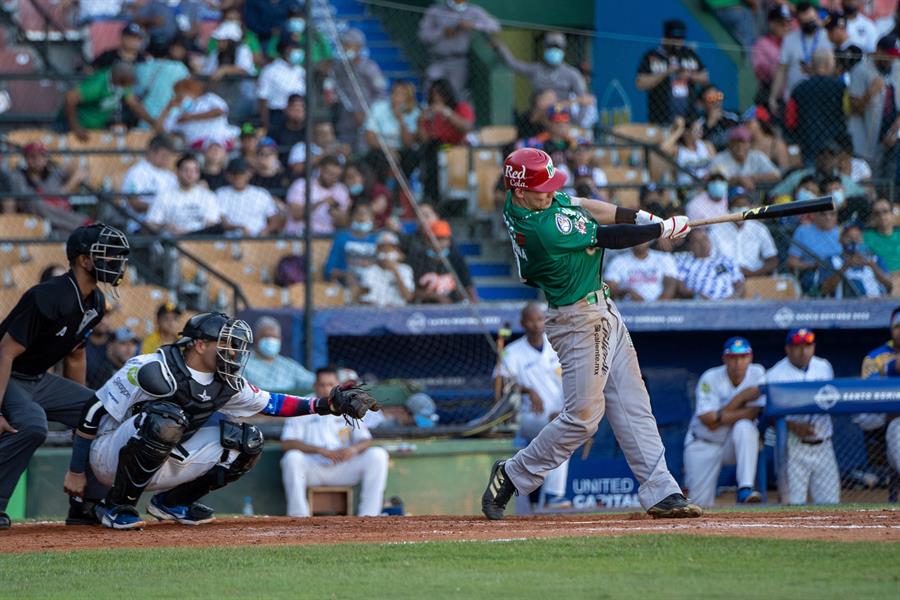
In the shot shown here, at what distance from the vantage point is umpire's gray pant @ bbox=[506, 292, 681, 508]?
7367 millimetres

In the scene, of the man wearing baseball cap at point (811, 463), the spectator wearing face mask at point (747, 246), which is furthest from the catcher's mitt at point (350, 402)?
the spectator wearing face mask at point (747, 246)

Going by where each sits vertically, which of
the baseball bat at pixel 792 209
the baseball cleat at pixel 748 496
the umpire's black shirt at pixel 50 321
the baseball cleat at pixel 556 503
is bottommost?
the baseball cleat at pixel 556 503

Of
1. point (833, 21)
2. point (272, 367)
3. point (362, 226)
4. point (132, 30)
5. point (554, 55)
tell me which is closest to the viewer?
point (272, 367)

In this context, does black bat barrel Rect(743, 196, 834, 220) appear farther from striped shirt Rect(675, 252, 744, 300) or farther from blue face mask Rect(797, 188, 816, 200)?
blue face mask Rect(797, 188, 816, 200)

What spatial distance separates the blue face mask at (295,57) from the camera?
50.2 feet

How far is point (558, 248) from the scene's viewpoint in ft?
23.7

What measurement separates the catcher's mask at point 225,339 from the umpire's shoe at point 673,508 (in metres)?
2.14

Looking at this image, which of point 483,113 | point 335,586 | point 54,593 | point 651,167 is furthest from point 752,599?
point 483,113

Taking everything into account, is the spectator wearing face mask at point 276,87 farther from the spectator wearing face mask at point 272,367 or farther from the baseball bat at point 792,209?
the baseball bat at point 792,209

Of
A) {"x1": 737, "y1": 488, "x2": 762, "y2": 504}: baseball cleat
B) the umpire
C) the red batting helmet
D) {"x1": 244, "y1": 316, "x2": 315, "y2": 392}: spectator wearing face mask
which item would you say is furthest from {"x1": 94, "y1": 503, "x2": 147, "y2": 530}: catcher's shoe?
{"x1": 737, "y1": 488, "x2": 762, "y2": 504}: baseball cleat

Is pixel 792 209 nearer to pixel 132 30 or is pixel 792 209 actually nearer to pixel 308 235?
pixel 308 235

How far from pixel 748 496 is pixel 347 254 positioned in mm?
3899

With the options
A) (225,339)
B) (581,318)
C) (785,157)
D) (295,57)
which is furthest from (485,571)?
(295,57)

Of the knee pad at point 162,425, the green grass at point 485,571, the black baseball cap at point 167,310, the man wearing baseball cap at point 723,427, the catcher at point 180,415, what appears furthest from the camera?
the black baseball cap at point 167,310
